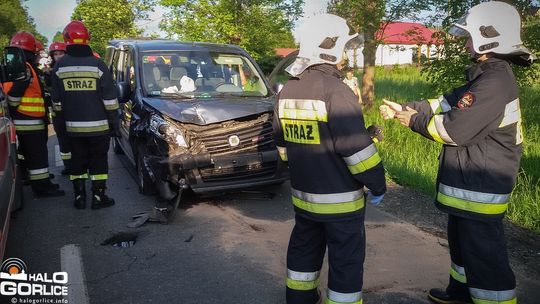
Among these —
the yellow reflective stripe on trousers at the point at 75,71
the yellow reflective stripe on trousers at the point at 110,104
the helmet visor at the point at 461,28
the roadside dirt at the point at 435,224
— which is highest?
the helmet visor at the point at 461,28

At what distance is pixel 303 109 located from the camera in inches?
102

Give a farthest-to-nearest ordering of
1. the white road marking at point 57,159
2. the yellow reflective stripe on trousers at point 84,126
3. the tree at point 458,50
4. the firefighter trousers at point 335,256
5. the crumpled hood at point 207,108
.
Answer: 1. the white road marking at point 57,159
2. the tree at point 458,50
3. the yellow reflective stripe on trousers at point 84,126
4. the crumpled hood at point 207,108
5. the firefighter trousers at point 335,256

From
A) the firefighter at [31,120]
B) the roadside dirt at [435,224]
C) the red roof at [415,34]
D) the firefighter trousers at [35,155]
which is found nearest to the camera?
the roadside dirt at [435,224]

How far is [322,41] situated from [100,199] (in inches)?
146

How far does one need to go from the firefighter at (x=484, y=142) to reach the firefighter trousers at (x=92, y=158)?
3712 millimetres

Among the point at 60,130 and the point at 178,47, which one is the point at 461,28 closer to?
the point at 178,47

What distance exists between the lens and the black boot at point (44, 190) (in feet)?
18.6

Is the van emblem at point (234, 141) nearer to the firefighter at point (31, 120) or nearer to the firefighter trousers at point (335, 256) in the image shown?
the firefighter trousers at point (335, 256)

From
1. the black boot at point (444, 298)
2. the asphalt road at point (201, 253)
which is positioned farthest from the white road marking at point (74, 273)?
the black boot at point (444, 298)

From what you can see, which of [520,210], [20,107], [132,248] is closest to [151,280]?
[132,248]

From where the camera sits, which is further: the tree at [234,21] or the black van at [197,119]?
the tree at [234,21]

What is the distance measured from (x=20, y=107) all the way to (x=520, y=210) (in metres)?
5.65

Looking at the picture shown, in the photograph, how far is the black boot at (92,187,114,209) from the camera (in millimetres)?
5250

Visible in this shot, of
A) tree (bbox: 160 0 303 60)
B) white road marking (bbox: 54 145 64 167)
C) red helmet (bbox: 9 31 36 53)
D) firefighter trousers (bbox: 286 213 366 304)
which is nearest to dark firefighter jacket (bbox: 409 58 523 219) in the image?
firefighter trousers (bbox: 286 213 366 304)
